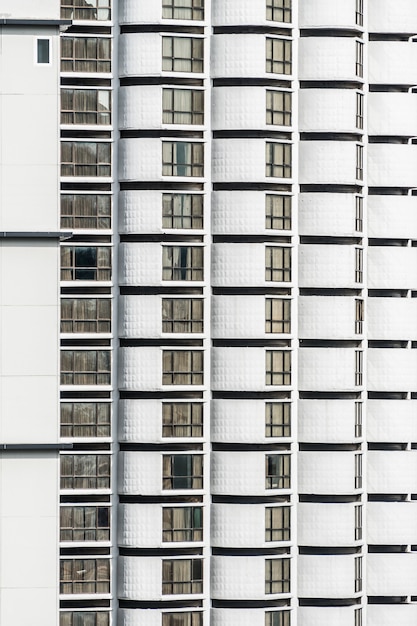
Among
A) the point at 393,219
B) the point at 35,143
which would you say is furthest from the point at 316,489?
the point at 35,143

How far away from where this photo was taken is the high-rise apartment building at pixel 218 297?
132ft

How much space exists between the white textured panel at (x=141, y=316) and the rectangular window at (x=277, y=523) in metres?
6.66

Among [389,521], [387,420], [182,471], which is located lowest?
[389,521]

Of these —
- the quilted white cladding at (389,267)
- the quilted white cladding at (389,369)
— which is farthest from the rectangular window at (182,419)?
the quilted white cladding at (389,267)

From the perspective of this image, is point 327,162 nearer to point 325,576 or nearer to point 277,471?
point 277,471

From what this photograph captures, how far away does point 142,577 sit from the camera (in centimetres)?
4078

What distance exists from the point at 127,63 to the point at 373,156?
835cm

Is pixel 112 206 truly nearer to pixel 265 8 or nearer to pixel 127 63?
pixel 127 63

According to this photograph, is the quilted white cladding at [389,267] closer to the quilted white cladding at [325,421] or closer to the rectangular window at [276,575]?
the quilted white cladding at [325,421]

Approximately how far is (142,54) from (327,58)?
580cm

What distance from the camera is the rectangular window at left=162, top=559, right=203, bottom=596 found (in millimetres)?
40844

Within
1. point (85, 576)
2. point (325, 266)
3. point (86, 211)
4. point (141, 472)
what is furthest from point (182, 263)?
point (85, 576)

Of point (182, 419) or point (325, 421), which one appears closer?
point (182, 419)

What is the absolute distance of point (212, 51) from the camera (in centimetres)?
4062
